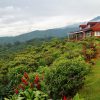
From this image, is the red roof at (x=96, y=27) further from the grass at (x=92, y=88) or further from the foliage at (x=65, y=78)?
the foliage at (x=65, y=78)

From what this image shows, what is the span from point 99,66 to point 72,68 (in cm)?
829

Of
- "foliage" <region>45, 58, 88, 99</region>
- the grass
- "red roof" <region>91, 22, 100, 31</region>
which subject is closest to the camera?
"foliage" <region>45, 58, 88, 99</region>

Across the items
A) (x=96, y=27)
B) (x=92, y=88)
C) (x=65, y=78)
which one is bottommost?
(x=92, y=88)

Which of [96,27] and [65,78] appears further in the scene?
[96,27]

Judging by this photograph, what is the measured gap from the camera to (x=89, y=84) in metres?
16.0

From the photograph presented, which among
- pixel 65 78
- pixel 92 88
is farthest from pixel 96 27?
pixel 65 78

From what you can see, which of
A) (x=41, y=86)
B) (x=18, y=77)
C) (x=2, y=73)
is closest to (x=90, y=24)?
(x=2, y=73)

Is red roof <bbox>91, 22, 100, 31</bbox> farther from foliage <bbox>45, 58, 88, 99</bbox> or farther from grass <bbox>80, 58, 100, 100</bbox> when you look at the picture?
foliage <bbox>45, 58, 88, 99</bbox>

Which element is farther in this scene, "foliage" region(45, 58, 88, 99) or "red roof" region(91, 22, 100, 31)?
"red roof" region(91, 22, 100, 31)

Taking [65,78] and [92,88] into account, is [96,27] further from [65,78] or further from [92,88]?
[65,78]

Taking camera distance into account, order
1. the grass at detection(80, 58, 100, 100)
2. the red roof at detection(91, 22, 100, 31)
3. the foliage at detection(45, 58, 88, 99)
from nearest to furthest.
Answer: the foliage at detection(45, 58, 88, 99), the grass at detection(80, 58, 100, 100), the red roof at detection(91, 22, 100, 31)

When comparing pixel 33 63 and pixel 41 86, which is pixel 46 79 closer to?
pixel 41 86

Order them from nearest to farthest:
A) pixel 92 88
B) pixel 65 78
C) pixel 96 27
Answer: pixel 65 78 < pixel 92 88 < pixel 96 27

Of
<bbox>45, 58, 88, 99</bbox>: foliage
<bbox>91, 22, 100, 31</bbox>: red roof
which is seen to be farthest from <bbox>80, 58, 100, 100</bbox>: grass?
<bbox>91, 22, 100, 31</bbox>: red roof
